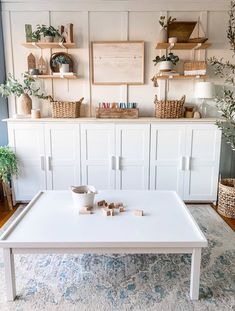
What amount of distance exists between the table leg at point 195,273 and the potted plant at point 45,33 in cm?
282

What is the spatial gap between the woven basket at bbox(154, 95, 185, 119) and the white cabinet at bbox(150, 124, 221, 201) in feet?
0.59

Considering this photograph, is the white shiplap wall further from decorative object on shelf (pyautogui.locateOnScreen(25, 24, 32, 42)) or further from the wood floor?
the wood floor

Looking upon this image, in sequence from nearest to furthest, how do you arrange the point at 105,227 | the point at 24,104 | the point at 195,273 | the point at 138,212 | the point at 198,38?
the point at 195,273 → the point at 105,227 → the point at 138,212 → the point at 198,38 → the point at 24,104

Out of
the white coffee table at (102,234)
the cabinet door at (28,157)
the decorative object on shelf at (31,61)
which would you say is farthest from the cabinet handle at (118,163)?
the decorative object on shelf at (31,61)

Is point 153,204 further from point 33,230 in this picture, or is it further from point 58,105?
point 58,105

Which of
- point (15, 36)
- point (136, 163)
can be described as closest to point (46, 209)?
point (136, 163)

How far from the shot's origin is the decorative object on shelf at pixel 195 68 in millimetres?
3307

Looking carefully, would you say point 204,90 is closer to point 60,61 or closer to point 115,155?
point 115,155

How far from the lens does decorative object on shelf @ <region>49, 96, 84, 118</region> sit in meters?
3.29

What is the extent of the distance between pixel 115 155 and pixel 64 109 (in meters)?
0.84

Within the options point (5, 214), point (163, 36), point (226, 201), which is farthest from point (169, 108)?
point (5, 214)

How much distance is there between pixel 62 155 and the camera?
3.28 meters

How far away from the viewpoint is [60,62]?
11.1 feet

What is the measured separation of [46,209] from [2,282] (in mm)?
571
